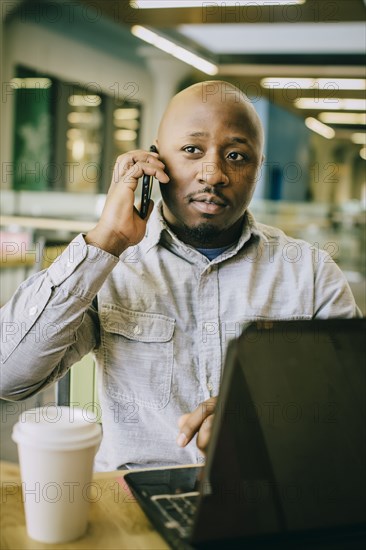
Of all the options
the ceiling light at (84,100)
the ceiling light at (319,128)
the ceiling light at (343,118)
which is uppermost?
the ceiling light at (84,100)

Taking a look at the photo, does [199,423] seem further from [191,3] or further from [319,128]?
[319,128]

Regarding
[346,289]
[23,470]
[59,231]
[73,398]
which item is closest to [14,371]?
[73,398]

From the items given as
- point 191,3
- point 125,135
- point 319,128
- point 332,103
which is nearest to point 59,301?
point 191,3

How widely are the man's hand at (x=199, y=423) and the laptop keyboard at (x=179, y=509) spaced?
3.9 inches

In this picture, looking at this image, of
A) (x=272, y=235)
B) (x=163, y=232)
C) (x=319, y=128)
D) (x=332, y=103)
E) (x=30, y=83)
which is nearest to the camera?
(x=163, y=232)

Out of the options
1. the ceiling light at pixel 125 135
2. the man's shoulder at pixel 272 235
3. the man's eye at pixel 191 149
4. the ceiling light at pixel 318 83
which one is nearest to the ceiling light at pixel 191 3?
the ceiling light at pixel 318 83

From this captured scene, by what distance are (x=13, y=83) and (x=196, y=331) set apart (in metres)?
6.64

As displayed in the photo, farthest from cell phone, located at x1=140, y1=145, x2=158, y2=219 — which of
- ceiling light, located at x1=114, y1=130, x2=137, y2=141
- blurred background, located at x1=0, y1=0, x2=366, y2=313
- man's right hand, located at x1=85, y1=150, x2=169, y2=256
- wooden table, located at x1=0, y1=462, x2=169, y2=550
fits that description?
ceiling light, located at x1=114, y1=130, x2=137, y2=141

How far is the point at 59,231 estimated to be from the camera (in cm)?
A: 547

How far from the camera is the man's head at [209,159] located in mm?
1452

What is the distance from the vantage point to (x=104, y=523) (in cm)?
89

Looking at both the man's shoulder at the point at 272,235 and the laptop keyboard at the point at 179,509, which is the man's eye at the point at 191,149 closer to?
the man's shoulder at the point at 272,235

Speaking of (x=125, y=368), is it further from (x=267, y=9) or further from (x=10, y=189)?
(x=10, y=189)

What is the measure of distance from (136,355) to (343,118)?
971cm
